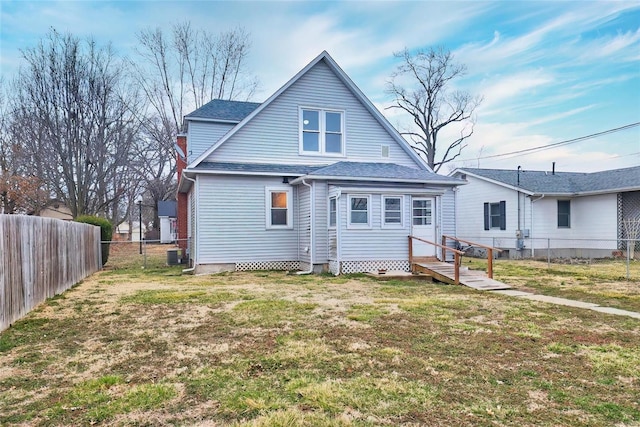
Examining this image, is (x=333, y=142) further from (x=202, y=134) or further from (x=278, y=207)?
(x=202, y=134)

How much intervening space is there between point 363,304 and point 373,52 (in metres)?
15.7

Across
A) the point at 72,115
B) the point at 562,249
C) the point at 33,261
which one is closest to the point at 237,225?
the point at 33,261

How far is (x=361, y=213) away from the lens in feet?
42.7

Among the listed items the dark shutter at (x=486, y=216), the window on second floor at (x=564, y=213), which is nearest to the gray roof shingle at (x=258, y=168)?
the dark shutter at (x=486, y=216)

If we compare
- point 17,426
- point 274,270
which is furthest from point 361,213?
point 17,426

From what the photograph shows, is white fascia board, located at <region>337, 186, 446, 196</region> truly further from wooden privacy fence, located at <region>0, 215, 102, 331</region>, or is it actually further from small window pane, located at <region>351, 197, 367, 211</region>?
wooden privacy fence, located at <region>0, 215, 102, 331</region>

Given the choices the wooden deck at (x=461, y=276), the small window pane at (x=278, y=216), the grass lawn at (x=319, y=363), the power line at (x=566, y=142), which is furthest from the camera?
the power line at (x=566, y=142)

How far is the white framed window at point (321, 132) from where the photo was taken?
50.4 feet

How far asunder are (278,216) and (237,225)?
1467 millimetres

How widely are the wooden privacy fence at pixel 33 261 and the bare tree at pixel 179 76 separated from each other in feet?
74.2

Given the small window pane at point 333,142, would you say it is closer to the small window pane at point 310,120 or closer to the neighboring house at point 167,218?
the small window pane at point 310,120

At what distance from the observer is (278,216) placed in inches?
579

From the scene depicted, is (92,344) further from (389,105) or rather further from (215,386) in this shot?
(389,105)

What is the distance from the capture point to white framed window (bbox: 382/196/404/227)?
13.2 m
